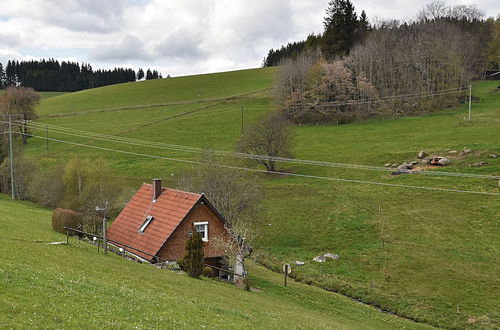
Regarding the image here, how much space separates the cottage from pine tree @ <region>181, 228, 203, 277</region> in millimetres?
4917

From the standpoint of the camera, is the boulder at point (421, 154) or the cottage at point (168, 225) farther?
the boulder at point (421, 154)

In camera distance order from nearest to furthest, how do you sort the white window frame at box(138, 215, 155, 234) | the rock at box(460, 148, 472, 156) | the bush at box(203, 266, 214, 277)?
the bush at box(203, 266, 214, 277) < the white window frame at box(138, 215, 155, 234) < the rock at box(460, 148, 472, 156)

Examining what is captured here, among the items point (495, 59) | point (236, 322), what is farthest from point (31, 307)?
→ point (495, 59)

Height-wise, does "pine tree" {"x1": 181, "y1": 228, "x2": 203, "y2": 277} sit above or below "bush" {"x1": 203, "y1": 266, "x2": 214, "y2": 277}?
above

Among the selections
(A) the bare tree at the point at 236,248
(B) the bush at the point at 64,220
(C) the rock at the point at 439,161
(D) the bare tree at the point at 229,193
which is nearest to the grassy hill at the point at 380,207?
(C) the rock at the point at 439,161

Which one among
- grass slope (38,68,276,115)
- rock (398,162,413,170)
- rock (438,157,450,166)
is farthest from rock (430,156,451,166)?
grass slope (38,68,276,115)

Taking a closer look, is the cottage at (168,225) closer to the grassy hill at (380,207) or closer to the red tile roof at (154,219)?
the red tile roof at (154,219)

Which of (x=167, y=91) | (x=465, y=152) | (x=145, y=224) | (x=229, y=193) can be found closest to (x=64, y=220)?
(x=145, y=224)

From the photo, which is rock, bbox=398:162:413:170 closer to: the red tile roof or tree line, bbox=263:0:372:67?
the red tile roof

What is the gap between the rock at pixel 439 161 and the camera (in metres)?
57.7

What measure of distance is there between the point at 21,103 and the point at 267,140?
6290cm

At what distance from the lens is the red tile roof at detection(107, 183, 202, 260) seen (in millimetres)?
34688

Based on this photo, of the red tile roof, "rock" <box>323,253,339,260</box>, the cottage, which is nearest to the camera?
the cottage

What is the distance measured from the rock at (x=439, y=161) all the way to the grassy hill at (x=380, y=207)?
0.83m
